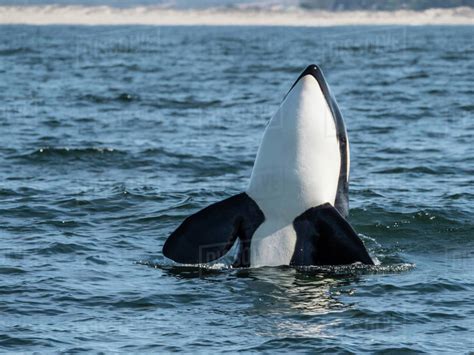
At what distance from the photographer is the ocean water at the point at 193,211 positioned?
1127 centimetres

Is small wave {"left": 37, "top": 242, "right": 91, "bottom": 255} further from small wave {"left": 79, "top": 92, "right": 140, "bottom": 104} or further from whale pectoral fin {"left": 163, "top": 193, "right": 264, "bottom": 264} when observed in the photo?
small wave {"left": 79, "top": 92, "right": 140, "bottom": 104}

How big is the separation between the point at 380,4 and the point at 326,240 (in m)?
138

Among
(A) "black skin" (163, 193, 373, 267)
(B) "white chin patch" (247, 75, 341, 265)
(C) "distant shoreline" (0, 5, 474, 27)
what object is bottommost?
(C) "distant shoreline" (0, 5, 474, 27)

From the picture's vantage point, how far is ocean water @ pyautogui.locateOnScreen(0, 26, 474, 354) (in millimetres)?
11273

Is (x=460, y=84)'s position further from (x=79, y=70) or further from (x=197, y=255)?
(x=197, y=255)

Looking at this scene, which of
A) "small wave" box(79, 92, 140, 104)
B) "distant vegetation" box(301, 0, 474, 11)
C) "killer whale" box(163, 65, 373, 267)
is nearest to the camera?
"killer whale" box(163, 65, 373, 267)

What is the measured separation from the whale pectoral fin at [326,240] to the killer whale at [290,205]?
0.5 inches

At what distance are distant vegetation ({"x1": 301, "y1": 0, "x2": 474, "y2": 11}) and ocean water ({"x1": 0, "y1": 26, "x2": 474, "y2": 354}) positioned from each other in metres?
104

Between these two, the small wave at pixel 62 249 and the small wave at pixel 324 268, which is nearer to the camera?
the small wave at pixel 324 268

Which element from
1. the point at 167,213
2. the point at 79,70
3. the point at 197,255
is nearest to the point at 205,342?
the point at 197,255

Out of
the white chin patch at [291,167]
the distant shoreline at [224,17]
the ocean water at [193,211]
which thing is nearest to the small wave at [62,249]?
the ocean water at [193,211]

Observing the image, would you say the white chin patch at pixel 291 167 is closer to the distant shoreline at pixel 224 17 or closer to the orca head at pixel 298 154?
the orca head at pixel 298 154

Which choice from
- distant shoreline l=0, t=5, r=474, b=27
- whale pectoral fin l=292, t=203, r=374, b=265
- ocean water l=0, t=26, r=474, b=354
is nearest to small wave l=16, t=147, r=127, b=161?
ocean water l=0, t=26, r=474, b=354

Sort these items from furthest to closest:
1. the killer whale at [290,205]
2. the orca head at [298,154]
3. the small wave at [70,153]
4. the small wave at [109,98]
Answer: the small wave at [109,98], the small wave at [70,153], the orca head at [298,154], the killer whale at [290,205]
